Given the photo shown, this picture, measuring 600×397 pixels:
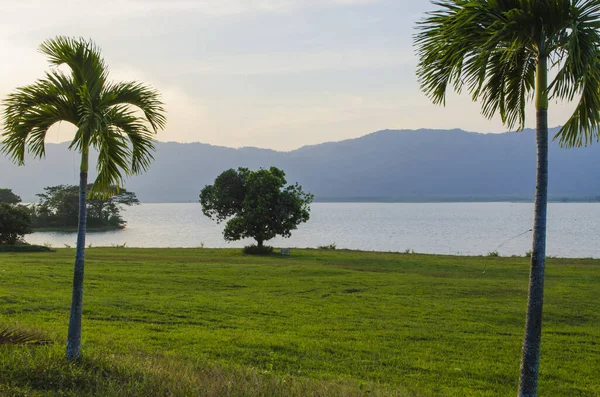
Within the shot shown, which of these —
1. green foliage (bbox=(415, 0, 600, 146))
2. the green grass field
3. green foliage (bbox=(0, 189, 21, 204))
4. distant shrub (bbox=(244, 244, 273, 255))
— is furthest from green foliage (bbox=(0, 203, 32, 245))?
green foliage (bbox=(415, 0, 600, 146))

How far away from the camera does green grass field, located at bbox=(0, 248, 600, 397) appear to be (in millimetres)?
8664

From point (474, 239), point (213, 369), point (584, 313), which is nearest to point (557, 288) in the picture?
point (584, 313)

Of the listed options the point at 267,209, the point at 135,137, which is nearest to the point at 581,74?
the point at 135,137

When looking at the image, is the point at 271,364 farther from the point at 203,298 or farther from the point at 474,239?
the point at 474,239

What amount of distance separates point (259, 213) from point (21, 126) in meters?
33.2

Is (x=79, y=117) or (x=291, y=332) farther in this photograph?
(x=291, y=332)

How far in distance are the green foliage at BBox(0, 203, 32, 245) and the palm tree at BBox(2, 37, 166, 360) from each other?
3751 cm

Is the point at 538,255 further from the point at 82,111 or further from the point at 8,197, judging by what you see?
the point at 8,197

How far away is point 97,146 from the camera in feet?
31.3

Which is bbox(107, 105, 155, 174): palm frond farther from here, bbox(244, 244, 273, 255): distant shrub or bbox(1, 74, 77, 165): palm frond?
bbox(244, 244, 273, 255): distant shrub

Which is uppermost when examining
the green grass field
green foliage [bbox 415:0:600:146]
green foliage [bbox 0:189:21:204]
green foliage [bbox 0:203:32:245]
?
green foliage [bbox 415:0:600:146]

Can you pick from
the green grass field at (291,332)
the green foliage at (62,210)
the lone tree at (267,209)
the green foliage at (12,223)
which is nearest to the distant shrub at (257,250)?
the lone tree at (267,209)

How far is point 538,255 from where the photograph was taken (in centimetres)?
709

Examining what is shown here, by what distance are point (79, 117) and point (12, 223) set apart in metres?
39.1
